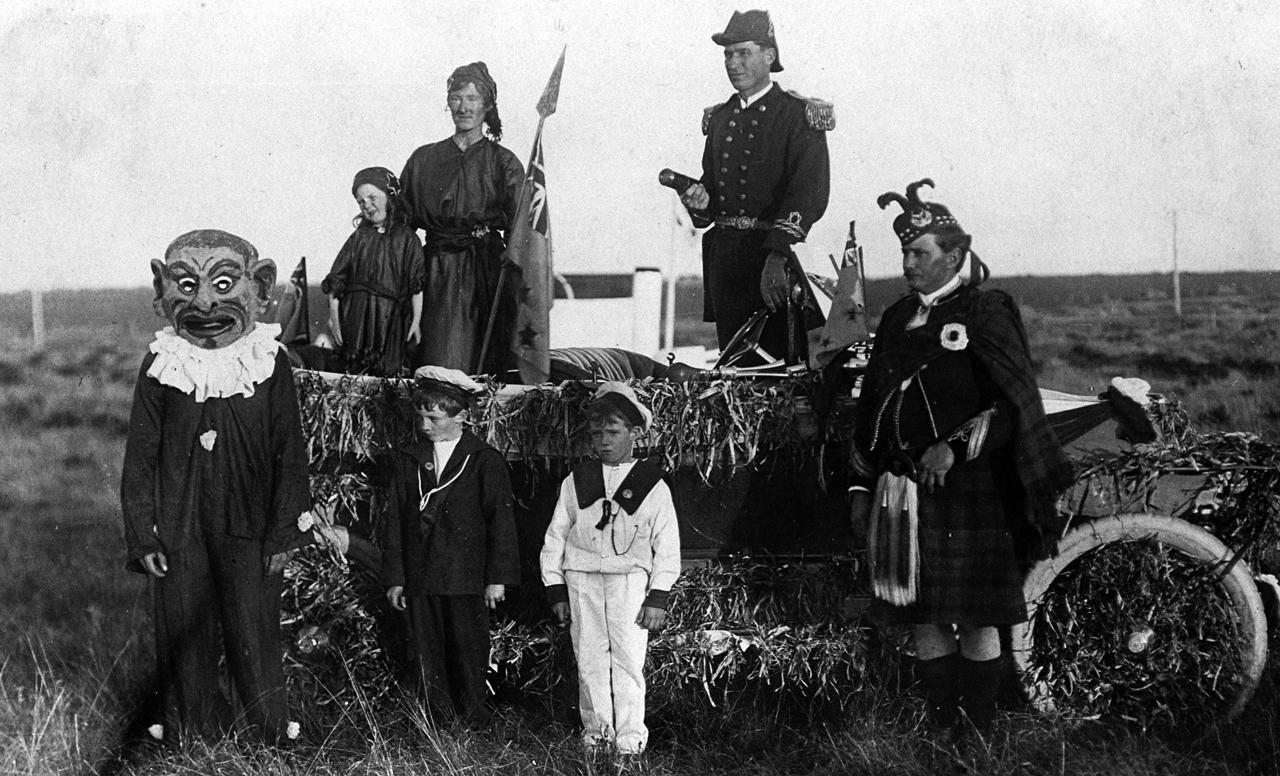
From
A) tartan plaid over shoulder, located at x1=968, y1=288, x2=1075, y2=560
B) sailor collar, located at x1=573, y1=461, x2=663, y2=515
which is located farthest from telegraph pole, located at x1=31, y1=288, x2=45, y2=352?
tartan plaid over shoulder, located at x1=968, y1=288, x2=1075, y2=560

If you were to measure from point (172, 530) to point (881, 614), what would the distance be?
2532mm

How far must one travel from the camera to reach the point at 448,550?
4441 millimetres

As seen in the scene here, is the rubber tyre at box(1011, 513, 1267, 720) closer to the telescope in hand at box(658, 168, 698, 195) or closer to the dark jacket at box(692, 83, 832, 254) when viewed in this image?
the dark jacket at box(692, 83, 832, 254)

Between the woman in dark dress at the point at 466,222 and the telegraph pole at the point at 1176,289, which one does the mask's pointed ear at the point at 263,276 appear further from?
the telegraph pole at the point at 1176,289

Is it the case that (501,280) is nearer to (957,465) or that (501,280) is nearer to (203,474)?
(203,474)

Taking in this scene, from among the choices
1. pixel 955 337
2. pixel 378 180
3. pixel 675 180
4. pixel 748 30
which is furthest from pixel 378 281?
pixel 955 337

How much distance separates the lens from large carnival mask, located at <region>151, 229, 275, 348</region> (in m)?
4.30

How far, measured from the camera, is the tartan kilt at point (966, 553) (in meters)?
4.11

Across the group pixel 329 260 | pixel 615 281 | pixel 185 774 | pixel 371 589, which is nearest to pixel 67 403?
pixel 329 260

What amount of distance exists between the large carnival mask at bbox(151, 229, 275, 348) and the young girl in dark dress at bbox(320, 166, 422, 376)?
146 cm

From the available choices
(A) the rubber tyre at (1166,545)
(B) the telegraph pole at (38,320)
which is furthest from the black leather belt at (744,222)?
(B) the telegraph pole at (38,320)

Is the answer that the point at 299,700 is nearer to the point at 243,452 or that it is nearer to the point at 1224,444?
the point at 243,452

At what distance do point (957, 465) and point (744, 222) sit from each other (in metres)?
1.93

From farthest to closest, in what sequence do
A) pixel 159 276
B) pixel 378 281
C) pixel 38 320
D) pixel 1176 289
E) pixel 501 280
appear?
pixel 38 320 → pixel 1176 289 → pixel 378 281 → pixel 501 280 → pixel 159 276
